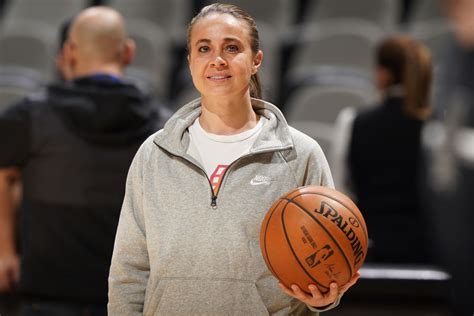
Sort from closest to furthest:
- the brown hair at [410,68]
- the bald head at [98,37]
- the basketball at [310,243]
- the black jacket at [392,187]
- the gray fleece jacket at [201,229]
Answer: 1. the basketball at [310,243]
2. the gray fleece jacket at [201,229]
3. the bald head at [98,37]
4. the black jacket at [392,187]
5. the brown hair at [410,68]

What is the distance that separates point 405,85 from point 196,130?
1963 mm

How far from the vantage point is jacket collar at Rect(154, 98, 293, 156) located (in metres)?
2.32

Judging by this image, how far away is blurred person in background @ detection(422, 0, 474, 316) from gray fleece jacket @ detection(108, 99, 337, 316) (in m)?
0.37

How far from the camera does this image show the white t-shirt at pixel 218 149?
2.32m

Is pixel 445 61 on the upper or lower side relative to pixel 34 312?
upper

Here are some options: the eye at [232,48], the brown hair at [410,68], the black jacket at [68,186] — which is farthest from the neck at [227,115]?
the brown hair at [410,68]

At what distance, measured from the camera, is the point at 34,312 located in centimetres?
303

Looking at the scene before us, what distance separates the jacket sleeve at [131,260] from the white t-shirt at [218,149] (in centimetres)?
17

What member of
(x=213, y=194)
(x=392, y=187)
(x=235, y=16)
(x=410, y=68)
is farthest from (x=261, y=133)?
(x=410, y=68)

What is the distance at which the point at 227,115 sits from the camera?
2.34 m

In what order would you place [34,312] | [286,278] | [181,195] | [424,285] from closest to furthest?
[286,278] < [181,195] < [34,312] < [424,285]

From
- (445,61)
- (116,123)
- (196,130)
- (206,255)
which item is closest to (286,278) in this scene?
(206,255)

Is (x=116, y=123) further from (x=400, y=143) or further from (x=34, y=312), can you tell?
(x=400, y=143)

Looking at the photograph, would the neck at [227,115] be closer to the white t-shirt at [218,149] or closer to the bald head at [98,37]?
the white t-shirt at [218,149]
